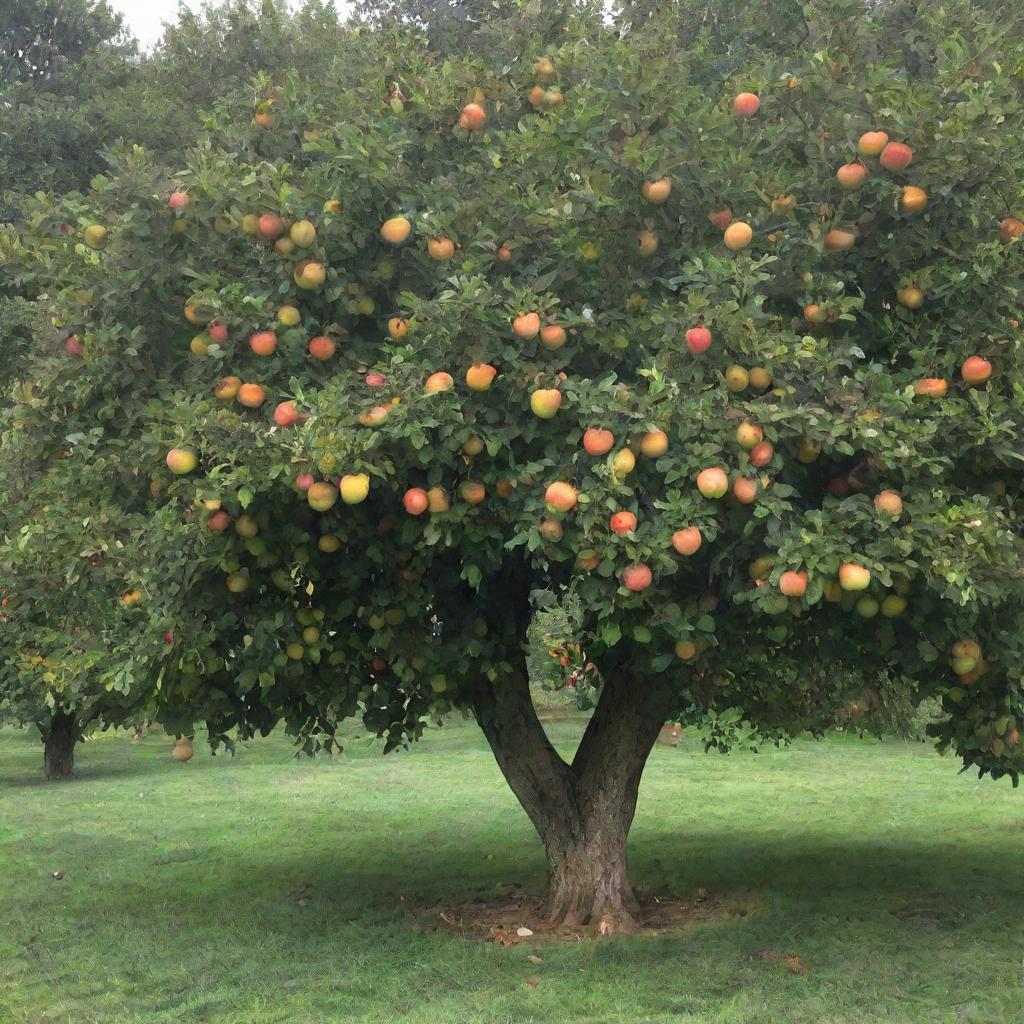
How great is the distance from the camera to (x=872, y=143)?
263 inches

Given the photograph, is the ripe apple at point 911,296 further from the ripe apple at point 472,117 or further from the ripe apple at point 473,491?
the ripe apple at point 472,117

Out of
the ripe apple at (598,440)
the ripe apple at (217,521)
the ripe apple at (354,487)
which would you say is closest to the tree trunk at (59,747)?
the ripe apple at (217,521)

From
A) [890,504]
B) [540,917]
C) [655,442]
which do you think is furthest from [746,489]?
[540,917]

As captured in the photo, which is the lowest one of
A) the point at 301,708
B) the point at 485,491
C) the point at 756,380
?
the point at 301,708

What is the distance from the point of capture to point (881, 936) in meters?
8.88

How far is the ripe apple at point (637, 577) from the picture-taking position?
633cm

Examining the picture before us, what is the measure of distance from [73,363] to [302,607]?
2.08m

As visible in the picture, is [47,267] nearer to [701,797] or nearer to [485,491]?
[485,491]

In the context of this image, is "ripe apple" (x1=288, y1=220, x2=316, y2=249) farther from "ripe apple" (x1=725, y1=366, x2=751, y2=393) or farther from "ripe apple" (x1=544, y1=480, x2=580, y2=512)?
"ripe apple" (x1=725, y1=366, x2=751, y2=393)

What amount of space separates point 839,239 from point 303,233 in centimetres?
297

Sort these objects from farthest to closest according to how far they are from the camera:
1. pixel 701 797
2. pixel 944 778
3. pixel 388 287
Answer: pixel 944 778
pixel 701 797
pixel 388 287

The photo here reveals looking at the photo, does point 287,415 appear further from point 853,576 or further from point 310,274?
point 853,576

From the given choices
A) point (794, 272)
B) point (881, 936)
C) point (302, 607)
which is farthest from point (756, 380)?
point (881, 936)

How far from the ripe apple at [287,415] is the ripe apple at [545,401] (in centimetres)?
125
